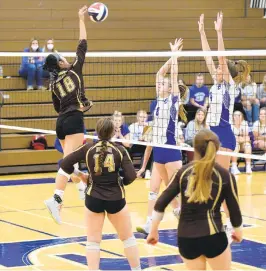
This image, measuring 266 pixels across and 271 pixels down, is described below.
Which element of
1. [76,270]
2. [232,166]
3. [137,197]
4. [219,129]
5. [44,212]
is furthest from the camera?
[232,166]

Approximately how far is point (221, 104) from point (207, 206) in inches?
171

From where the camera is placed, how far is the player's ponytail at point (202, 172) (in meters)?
6.26

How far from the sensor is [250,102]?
62.8 feet

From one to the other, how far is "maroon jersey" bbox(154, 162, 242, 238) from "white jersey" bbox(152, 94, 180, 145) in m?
4.29

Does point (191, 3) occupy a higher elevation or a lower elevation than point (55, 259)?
higher

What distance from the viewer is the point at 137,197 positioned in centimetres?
1452

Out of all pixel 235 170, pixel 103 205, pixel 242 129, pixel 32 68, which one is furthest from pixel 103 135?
pixel 32 68

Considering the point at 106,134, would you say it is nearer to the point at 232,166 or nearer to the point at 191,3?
the point at 232,166

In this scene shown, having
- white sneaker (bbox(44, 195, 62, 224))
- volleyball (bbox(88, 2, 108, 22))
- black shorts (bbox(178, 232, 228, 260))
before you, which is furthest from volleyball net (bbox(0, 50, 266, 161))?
black shorts (bbox(178, 232, 228, 260))

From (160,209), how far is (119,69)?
13.6 metres

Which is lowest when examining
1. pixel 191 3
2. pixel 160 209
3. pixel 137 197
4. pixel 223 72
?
pixel 137 197

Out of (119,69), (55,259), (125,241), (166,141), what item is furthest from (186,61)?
(125,241)

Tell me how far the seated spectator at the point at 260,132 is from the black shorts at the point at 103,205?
33.3 feet

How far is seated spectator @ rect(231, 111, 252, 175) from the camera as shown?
57.2 feet
